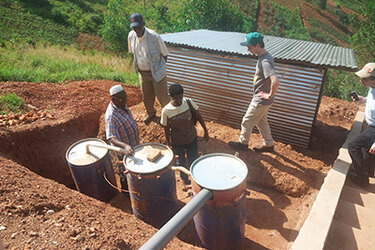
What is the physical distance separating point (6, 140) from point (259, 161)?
4.95 meters

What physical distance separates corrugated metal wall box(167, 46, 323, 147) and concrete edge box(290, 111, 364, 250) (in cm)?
148

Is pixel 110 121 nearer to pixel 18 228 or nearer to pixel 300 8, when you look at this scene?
pixel 18 228

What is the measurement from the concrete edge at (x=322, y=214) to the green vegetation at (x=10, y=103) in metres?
6.24

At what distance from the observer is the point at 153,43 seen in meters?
4.96

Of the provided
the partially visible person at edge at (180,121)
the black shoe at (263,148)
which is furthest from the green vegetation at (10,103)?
the black shoe at (263,148)

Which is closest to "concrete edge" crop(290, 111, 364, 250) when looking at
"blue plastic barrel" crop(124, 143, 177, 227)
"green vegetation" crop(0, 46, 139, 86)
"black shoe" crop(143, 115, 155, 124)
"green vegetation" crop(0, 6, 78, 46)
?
"blue plastic barrel" crop(124, 143, 177, 227)

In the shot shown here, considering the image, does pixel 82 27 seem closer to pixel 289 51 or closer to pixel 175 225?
pixel 289 51

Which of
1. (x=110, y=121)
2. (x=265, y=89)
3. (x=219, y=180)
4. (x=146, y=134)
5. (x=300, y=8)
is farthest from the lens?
(x=300, y=8)

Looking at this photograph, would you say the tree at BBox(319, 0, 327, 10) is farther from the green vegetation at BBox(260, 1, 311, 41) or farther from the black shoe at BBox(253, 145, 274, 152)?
the black shoe at BBox(253, 145, 274, 152)

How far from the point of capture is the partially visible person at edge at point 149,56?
4.88 m

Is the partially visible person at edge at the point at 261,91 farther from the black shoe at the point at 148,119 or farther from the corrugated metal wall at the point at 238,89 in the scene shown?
the black shoe at the point at 148,119

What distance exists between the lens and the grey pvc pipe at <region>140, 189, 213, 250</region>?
6.70ft

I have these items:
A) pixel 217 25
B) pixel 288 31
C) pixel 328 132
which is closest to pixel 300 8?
pixel 288 31

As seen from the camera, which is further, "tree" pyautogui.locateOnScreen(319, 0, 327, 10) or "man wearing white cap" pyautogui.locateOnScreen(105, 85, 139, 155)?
"tree" pyautogui.locateOnScreen(319, 0, 327, 10)
